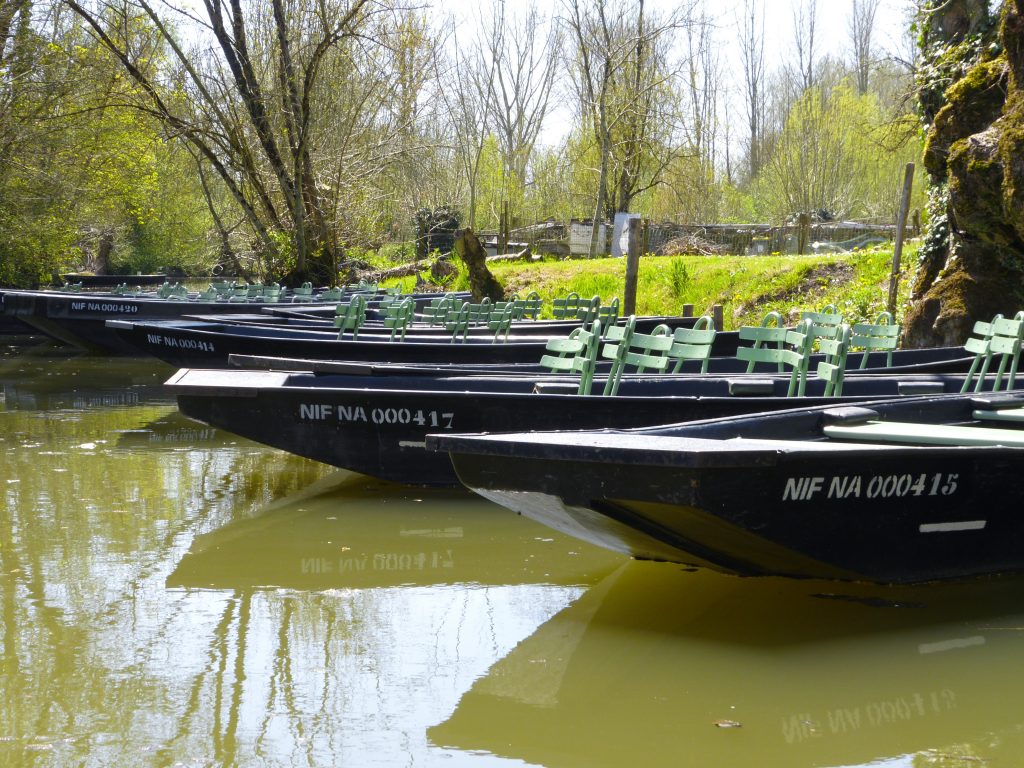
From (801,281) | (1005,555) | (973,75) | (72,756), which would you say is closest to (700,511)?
(1005,555)

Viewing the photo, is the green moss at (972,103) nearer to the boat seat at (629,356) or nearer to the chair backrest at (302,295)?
the boat seat at (629,356)

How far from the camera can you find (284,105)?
1021 inches

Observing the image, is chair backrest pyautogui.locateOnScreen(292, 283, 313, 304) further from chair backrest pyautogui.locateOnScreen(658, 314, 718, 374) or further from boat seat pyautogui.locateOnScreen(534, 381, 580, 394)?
boat seat pyautogui.locateOnScreen(534, 381, 580, 394)

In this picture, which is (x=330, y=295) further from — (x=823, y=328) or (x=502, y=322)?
(x=823, y=328)

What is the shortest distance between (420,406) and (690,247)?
2461cm

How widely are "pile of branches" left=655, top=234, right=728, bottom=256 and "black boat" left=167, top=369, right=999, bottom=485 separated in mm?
22791

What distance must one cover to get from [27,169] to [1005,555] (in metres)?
21.8

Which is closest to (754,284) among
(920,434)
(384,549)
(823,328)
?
(823,328)

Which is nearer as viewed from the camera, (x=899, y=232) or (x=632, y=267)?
(x=899, y=232)

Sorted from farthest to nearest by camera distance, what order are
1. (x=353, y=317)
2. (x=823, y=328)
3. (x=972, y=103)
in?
(x=353, y=317) → (x=972, y=103) → (x=823, y=328)

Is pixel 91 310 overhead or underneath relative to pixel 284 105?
underneath

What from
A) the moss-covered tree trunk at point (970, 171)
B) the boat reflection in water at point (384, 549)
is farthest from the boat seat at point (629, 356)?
the moss-covered tree trunk at point (970, 171)

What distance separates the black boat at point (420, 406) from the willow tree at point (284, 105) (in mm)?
14635

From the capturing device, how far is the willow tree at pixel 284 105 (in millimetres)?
24453
